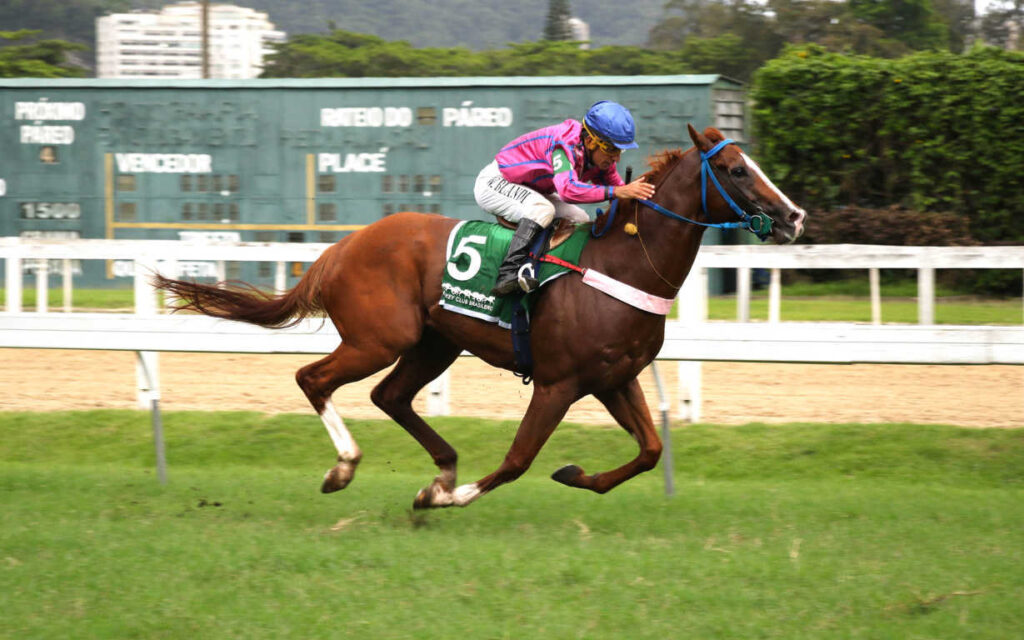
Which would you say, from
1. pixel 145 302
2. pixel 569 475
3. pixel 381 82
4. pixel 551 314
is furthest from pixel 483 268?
pixel 381 82

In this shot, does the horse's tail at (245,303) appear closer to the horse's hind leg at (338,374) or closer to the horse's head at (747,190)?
the horse's hind leg at (338,374)

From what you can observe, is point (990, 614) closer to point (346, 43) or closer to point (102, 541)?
point (102, 541)

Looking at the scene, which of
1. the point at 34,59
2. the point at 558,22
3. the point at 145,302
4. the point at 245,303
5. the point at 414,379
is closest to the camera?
the point at 414,379

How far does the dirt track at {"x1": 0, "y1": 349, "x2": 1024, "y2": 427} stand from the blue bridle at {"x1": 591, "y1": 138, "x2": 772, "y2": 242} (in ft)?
9.30

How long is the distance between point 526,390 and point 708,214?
3971 mm

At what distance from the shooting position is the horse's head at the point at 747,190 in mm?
5324

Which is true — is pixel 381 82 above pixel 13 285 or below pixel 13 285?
above

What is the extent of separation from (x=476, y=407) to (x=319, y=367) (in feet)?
9.50

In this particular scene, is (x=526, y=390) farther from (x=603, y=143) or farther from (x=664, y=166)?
(x=603, y=143)

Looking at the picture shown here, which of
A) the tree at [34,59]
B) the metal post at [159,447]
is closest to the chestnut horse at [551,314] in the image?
the metal post at [159,447]

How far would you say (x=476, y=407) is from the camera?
347 inches

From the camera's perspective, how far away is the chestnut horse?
5496 millimetres

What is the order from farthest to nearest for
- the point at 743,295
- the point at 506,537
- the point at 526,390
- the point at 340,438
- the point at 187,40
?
the point at 187,40, the point at 526,390, the point at 743,295, the point at 340,438, the point at 506,537

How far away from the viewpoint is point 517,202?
586cm
